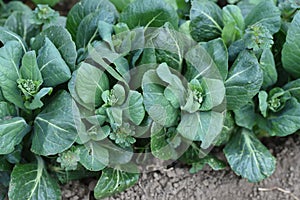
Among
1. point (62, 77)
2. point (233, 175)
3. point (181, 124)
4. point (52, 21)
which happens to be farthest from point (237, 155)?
point (52, 21)

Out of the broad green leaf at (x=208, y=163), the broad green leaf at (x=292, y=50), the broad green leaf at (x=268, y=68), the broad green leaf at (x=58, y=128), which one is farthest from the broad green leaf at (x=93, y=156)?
the broad green leaf at (x=292, y=50)

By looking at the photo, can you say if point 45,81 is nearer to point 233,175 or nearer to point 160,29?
point 160,29

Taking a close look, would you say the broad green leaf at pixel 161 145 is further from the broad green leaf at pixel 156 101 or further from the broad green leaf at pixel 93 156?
the broad green leaf at pixel 93 156

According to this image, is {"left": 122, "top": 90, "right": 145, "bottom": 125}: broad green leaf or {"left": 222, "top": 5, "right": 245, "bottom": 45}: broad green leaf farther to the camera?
{"left": 222, "top": 5, "right": 245, "bottom": 45}: broad green leaf

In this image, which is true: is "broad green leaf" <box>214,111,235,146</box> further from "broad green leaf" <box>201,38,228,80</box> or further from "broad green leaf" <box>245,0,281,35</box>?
"broad green leaf" <box>245,0,281,35</box>

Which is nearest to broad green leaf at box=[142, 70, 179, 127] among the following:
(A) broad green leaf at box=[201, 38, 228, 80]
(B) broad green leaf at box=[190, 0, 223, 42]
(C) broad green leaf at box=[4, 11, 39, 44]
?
(A) broad green leaf at box=[201, 38, 228, 80]

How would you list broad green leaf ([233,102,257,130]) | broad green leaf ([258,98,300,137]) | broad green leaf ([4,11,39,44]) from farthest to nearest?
1. broad green leaf ([4,11,39,44])
2. broad green leaf ([233,102,257,130])
3. broad green leaf ([258,98,300,137])
